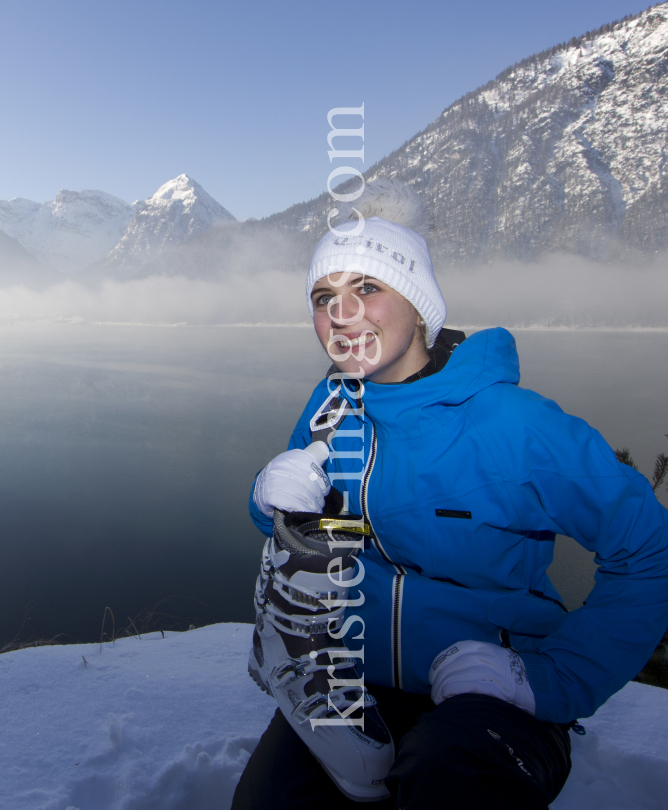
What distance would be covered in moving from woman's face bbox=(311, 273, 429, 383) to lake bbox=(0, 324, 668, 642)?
11.5 feet

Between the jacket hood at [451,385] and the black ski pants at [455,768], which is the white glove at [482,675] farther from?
the jacket hood at [451,385]

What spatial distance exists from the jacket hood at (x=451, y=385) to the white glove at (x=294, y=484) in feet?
0.77

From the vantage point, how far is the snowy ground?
4.31 feet

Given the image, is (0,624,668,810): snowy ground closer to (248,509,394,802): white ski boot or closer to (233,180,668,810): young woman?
(233,180,668,810): young woman

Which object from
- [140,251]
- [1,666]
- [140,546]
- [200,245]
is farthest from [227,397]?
[140,251]

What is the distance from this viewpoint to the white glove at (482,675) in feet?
3.14

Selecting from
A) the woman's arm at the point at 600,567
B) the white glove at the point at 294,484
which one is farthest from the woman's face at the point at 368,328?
the woman's arm at the point at 600,567

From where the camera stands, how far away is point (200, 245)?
15200 cm

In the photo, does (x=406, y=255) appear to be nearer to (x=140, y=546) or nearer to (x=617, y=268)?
(x=140, y=546)

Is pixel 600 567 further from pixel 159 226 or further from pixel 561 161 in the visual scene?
pixel 159 226

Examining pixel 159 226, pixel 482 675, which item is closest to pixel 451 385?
pixel 482 675

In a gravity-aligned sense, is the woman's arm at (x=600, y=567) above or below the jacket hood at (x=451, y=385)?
below

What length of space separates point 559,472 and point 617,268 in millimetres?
122531

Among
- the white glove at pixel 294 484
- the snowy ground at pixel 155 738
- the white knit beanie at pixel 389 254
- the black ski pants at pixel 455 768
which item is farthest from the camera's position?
the white knit beanie at pixel 389 254
